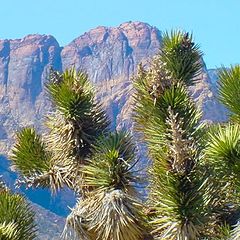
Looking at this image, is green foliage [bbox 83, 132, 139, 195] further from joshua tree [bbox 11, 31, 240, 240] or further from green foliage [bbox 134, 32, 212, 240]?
green foliage [bbox 134, 32, 212, 240]

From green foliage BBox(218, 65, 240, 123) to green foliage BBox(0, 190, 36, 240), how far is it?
3491 millimetres

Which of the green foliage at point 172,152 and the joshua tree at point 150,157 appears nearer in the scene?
the green foliage at point 172,152

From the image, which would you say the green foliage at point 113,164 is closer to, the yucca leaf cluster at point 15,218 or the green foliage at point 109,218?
the green foliage at point 109,218

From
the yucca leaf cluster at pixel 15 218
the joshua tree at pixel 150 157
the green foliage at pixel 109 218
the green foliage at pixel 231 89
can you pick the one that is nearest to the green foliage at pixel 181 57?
the joshua tree at pixel 150 157

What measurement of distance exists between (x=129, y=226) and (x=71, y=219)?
1107 millimetres

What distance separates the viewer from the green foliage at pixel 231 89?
1127cm

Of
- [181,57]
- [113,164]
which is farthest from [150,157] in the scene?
[181,57]

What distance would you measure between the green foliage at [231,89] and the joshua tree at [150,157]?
2 cm

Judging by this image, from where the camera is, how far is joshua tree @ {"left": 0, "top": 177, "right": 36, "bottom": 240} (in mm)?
10461

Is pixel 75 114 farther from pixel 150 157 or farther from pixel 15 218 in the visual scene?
pixel 15 218

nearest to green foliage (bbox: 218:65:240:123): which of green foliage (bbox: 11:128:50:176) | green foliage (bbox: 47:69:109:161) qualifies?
green foliage (bbox: 47:69:109:161)

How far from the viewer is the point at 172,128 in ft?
33.7

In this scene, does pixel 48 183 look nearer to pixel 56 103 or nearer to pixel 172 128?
pixel 56 103

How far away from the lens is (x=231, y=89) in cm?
1133
